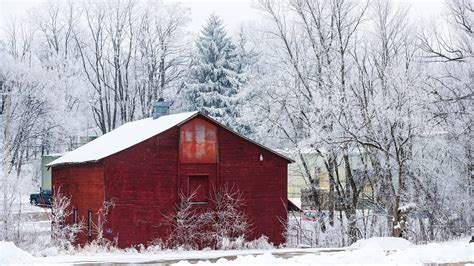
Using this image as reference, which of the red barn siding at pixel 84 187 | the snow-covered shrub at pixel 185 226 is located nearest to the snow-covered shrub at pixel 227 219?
the snow-covered shrub at pixel 185 226

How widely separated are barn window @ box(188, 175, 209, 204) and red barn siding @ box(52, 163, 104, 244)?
4.30m

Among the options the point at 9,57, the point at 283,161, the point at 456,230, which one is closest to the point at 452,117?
the point at 456,230

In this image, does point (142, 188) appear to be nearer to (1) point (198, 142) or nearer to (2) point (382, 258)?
(1) point (198, 142)

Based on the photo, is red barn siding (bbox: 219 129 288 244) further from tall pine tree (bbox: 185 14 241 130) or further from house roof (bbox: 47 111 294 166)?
tall pine tree (bbox: 185 14 241 130)

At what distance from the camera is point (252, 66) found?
202 feet

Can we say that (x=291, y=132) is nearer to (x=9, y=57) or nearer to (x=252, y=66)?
(x=252, y=66)

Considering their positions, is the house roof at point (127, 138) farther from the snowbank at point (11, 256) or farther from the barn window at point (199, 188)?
the snowbank at point (11, 256)

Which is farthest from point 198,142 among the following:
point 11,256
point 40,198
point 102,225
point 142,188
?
point 40,198

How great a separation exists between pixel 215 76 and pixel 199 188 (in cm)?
2439

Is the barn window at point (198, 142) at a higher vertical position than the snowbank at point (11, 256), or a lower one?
higher

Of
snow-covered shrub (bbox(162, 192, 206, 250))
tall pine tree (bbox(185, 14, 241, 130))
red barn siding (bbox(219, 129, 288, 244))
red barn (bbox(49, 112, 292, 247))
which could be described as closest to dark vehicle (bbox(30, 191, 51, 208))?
tall pine tree (bbox(185, 14, 241, 130))

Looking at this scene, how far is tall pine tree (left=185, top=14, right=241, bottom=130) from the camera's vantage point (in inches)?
2259

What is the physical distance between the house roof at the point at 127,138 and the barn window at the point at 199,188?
275 centimetres

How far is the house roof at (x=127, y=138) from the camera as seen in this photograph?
3522 centimetres
